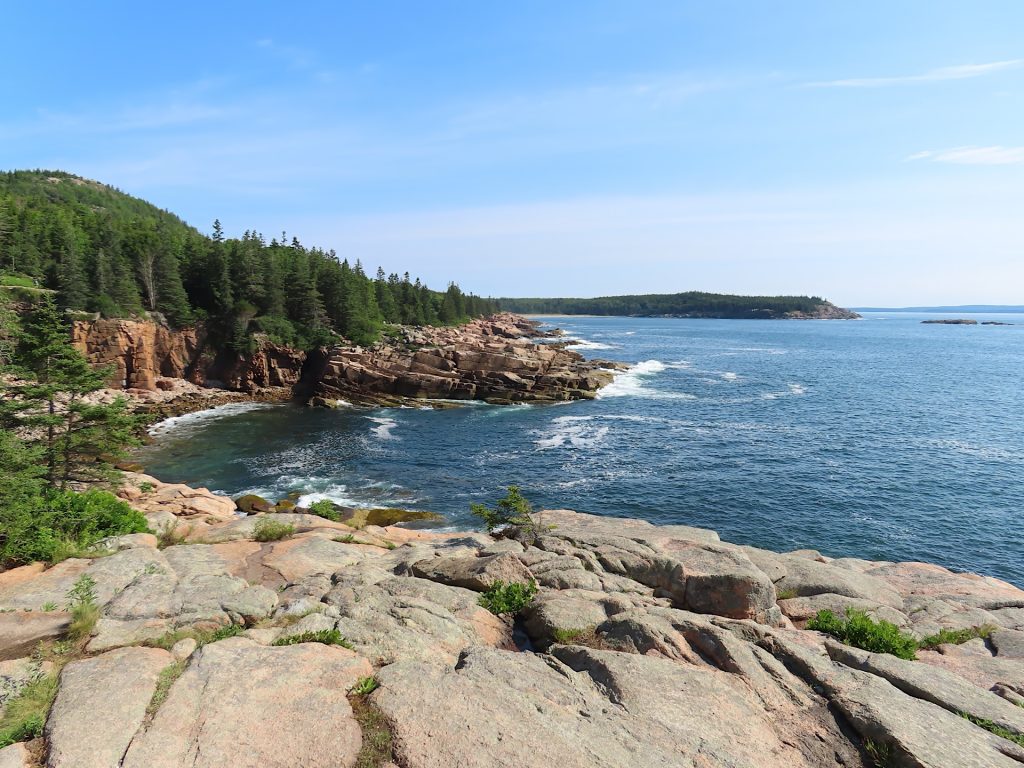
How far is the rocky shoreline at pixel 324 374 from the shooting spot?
62.2 metres

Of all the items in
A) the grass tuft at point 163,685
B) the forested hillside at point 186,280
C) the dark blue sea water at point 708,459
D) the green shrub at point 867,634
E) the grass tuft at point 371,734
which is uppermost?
the forested hillside at point 186,280

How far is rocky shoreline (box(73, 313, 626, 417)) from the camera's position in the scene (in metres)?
62.2

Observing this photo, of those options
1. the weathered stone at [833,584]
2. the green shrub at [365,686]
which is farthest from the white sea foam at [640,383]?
the green shrub at [365,686]

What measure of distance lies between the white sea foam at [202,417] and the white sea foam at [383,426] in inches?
589

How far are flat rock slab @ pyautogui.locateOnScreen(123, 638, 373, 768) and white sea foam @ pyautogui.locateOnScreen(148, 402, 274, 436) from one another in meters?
50.2

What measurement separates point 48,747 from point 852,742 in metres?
12.9

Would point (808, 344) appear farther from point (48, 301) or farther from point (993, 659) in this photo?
point (48, 301)

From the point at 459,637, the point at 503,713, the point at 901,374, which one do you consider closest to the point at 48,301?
the point at 459,637

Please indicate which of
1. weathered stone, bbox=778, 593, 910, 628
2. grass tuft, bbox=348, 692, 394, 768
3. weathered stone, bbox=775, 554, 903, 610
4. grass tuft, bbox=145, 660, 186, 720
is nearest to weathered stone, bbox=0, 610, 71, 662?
grass tuft, bbox=145, 660, 186, 720

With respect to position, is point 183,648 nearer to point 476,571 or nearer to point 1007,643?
point 476,571

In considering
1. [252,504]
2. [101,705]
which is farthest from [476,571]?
[252,504]

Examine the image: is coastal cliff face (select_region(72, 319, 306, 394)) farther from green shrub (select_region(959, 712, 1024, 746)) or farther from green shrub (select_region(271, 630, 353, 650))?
green shrub (select_region(959, 712, 1024, 746))

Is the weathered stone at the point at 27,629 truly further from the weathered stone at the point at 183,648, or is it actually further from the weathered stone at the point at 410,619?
the weathered stone at the point at 410,619

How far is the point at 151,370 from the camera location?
63.4 metres
